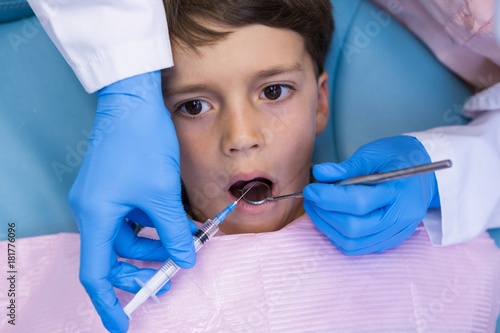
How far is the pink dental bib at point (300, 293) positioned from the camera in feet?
3.84

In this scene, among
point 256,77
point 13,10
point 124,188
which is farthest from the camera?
point 13,10

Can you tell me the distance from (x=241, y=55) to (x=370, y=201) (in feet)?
1.34

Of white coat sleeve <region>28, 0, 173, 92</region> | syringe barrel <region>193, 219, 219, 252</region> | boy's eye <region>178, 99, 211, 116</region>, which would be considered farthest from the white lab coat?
syringe barrel <region>193, 219, 219, 252</region>

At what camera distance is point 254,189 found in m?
1.35

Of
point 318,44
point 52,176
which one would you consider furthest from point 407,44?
point 52,176

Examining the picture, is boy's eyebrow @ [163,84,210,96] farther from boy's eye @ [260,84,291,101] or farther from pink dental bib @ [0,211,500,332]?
pink dental bib @ [0,211,500,332]

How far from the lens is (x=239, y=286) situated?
3.91 feet

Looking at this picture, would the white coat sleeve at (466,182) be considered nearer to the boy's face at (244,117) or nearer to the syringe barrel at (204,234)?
the boy's face at (244,117)

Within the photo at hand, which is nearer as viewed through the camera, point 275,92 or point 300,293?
point 300,293

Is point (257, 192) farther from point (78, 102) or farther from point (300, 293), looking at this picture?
point (78, 102)

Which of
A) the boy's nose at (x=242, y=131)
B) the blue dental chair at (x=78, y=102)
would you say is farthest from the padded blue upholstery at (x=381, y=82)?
the boy's nose at (x=242, y=131)

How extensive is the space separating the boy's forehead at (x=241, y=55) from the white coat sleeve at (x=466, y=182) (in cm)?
40

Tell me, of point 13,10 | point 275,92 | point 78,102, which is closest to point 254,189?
point 275,92

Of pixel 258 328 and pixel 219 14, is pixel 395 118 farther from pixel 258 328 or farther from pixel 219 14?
pixel 258 328
